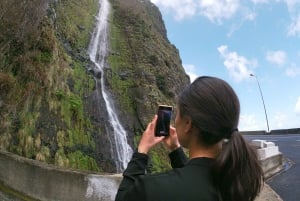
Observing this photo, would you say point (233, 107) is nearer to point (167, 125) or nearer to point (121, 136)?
point (167, 125)

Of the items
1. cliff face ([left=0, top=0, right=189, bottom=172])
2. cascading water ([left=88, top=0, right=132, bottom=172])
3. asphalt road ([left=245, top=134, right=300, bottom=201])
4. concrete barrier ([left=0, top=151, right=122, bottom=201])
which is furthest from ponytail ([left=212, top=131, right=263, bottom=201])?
cascading water ([left=88, top=0, right=132, bottom=172])

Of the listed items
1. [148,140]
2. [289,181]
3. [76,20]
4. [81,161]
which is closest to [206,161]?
[148,140]

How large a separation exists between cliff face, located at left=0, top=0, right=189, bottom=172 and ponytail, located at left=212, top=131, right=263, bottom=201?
932cm

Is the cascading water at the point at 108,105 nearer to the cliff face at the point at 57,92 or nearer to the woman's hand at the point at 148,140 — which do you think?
the cliff face at the point at 57,92

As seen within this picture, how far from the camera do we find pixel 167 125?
2.34 meters

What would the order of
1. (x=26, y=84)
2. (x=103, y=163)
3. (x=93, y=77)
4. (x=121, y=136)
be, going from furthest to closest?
(x=93, y=77)
(x=121, y=136)
(x=103, y=163)
(x=26, y=84)

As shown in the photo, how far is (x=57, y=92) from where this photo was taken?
13.8 meters

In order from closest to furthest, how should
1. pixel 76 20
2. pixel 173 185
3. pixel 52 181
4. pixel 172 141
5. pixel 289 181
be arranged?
pixel 173 185
pixel 172 141
pixel 52 181
pixel 289 181
pixel 76 20

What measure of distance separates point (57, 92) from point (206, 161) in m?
12.2

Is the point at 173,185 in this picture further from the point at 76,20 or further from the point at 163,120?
the point at 76,20

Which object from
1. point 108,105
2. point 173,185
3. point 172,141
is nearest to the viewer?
point 173,185

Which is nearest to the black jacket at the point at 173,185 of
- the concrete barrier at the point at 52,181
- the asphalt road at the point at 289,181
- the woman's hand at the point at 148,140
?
the woman's hand at the point at 148,140

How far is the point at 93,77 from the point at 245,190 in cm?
1767

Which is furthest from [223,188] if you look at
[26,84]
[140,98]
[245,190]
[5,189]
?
[140,98]
